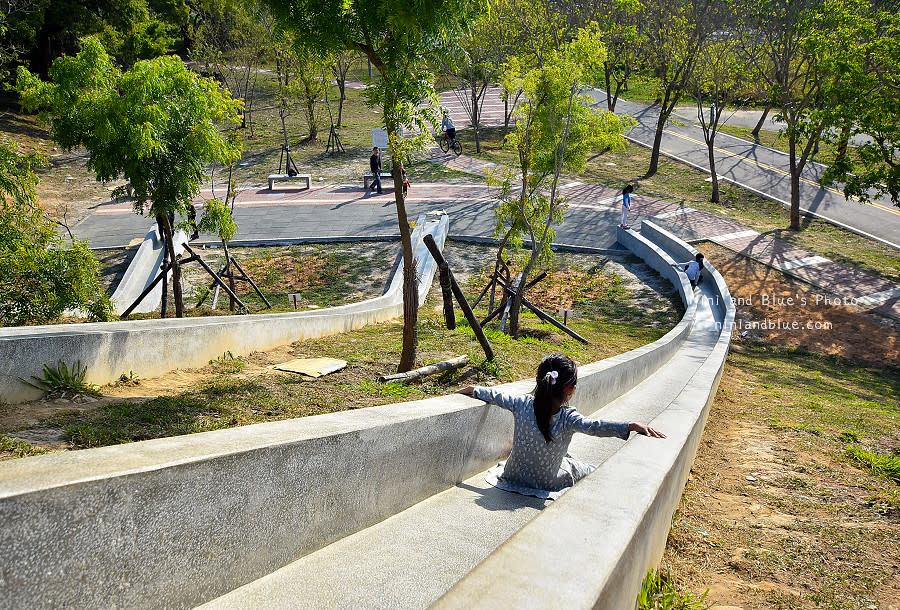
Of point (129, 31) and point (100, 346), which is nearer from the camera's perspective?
point (100, 346)

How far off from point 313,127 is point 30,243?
26.8 meters

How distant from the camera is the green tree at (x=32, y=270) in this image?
892 cm

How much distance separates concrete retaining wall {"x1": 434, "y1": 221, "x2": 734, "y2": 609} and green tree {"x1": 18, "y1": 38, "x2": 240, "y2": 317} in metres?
9.40

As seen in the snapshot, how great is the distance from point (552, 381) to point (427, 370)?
339 cm

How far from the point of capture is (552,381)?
4.04m

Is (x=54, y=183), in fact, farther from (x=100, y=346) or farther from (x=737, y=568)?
(x=737, y=568)

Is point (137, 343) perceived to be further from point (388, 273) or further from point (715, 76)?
point (715, 76)

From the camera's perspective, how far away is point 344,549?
3.45 metres

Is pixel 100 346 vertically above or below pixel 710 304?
above

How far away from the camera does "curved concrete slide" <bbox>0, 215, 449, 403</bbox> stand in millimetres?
5184

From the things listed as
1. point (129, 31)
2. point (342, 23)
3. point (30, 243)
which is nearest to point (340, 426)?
point (342, 23)

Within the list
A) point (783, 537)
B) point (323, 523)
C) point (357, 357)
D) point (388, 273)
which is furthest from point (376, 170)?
point (323, 523)

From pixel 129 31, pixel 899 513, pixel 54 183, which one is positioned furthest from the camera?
pixel 129 31

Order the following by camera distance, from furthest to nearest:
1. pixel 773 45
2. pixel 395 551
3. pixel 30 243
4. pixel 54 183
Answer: pixel 54 183 < pixel 773 45 < pixel 30 243 < pixel 395 551
